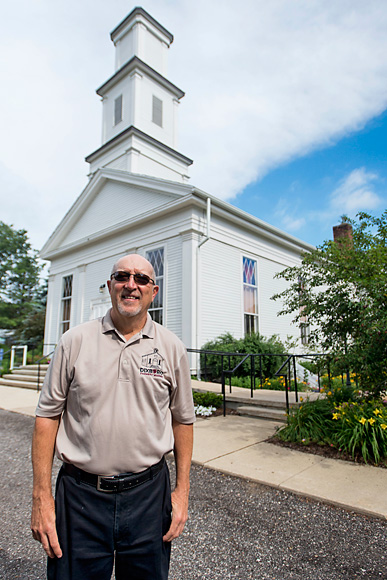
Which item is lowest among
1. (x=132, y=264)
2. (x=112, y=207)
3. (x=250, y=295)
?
(x=132, y=264)

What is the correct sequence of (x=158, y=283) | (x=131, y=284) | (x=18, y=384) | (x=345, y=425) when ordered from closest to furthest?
(x=131, y=284), (x=345, y=425), (x=158, y=283), (x=18, y=384)

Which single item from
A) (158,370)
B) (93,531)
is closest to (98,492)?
(93,531)

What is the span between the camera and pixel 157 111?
59.3ft

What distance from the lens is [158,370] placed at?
Result: 1.67m

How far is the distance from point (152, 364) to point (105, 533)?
27.4 inches

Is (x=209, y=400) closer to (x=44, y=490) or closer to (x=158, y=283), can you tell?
(x=158, y=283)

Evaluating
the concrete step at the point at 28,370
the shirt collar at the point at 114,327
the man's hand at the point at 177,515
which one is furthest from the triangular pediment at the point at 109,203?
the man's hand at the point at 177,515

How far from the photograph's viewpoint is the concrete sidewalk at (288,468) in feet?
11.0

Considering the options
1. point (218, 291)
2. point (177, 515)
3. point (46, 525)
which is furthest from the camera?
point (218, 291)

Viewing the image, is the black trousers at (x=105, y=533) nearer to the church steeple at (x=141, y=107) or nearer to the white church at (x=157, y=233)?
the white church at (x=157, y=233)

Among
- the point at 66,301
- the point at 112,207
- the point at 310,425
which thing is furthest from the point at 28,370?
the point at 310,425

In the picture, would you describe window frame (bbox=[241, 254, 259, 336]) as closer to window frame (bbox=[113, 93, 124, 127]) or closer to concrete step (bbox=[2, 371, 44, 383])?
concrete step (bbox=[2, 371, 44, 383])

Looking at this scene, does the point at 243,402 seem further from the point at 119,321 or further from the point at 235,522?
the point at 119,321

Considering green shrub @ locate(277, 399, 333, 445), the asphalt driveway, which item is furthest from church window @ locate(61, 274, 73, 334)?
the asphalt driveway
